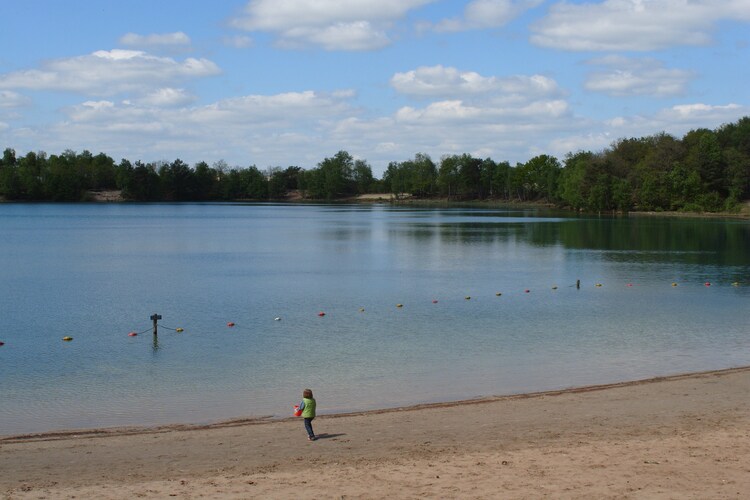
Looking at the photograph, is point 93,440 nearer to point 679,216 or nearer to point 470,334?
point 470,334

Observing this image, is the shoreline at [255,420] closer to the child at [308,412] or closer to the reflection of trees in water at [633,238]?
the child at [308,412]

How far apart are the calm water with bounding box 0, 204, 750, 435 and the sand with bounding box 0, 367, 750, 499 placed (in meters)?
2.31

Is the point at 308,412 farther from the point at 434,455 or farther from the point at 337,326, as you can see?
the point at 337,326

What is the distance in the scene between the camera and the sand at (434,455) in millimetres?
12273

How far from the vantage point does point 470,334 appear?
2975 centimetres

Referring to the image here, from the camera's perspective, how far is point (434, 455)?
14266 mm

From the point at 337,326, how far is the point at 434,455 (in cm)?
1754

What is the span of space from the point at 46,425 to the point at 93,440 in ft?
7.86

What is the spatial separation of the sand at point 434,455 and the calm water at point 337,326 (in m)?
2.31

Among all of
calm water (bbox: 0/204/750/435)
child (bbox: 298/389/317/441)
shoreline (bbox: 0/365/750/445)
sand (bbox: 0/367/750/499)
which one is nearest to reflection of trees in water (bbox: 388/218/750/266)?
calm water (bbox: 0/204/750/435)

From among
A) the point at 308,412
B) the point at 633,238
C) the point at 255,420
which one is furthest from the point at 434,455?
the point at 633,238

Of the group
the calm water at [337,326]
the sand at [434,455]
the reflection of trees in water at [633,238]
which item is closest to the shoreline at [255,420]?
the sand at [434,455]

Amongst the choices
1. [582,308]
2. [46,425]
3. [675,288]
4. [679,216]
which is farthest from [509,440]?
[679,216]

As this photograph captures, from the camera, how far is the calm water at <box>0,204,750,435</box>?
2092cm
